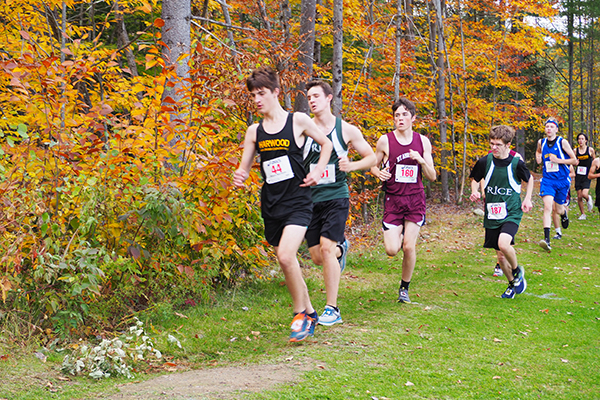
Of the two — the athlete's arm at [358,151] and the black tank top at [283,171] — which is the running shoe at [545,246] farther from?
the black tank top at [283,171]

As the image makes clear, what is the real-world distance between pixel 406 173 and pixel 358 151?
121cm

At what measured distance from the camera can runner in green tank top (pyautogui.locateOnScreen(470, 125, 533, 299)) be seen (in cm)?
646

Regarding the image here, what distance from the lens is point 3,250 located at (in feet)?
13.3

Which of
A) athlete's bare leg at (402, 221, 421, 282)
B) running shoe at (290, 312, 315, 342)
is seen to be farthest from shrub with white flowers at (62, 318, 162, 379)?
athlete's bare leg at (402, 221, 421, 282)

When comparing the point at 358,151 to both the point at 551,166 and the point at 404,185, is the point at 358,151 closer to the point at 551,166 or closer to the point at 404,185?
the point at 404,185

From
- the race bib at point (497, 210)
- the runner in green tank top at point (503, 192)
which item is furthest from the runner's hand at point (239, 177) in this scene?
the race bib at point (497, 210)

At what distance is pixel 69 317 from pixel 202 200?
153 centimetres

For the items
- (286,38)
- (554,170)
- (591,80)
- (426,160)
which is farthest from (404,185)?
(591,80)

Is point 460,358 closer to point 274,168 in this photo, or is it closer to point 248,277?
point 274,168

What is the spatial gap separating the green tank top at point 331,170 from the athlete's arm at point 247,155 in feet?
2.22

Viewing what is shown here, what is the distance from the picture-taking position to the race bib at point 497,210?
6559 millimetres

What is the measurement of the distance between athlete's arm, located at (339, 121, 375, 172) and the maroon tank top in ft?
3.54

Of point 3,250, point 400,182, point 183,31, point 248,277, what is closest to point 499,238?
point 400,182

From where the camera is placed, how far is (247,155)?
457 cm
